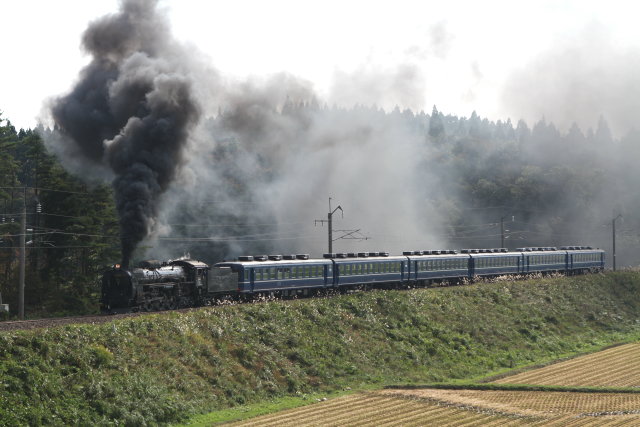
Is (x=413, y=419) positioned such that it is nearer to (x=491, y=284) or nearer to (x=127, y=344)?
(x=127, y=344)

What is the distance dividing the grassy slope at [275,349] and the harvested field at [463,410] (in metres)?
2.95

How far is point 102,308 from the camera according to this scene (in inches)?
1470

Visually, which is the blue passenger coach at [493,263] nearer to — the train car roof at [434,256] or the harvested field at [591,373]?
the train car roof at [434,256]

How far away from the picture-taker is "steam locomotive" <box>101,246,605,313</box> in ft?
121

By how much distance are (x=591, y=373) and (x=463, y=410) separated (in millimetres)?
13415

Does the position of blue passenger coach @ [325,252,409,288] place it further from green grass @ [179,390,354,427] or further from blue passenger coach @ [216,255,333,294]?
green grass @ [179,390,354,427]

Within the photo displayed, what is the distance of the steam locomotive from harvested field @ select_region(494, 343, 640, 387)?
580 inches

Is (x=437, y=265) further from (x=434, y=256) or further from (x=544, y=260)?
(x=544, y=260)

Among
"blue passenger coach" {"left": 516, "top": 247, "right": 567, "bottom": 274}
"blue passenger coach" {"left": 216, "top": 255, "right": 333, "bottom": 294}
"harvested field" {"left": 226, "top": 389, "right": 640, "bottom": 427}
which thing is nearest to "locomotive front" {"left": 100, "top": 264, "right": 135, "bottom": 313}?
"blue passenger coach" {"left": 216, "top": 255, "right": 333, "bottom": 294}

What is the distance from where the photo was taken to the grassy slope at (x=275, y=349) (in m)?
25.5

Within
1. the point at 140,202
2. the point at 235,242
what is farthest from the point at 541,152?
the point at 140,202

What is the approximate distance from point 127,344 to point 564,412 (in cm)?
1729

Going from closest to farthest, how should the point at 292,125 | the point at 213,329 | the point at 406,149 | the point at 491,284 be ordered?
the point at 213,329
the point at 491,284
the point at 292,125
the point at 406,149

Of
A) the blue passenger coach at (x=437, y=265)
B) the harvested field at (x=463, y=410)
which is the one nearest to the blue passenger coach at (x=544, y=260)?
the blue passenger coach at (x=437, y=265)
